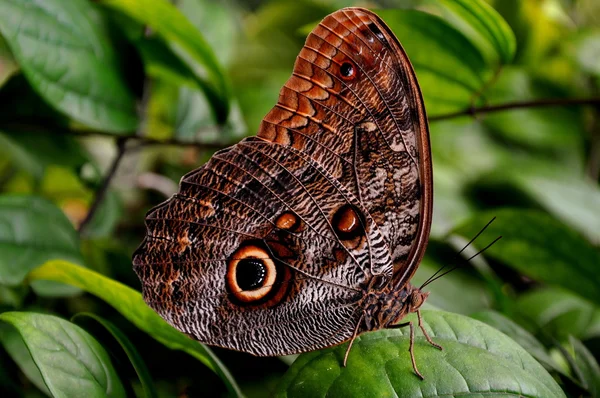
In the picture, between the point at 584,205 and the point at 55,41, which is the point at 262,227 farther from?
the point at 584,205

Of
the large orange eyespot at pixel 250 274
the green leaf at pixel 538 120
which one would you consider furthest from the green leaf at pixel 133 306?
the green leaf at pixel 538 120

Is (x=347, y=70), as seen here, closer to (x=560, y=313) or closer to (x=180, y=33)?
(x=180, y=33)

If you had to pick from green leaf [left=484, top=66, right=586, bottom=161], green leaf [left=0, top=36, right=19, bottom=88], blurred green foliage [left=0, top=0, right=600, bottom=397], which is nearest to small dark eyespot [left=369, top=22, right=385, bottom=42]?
blurred green foliage [left=0, top=0, right=600, bottom=397]

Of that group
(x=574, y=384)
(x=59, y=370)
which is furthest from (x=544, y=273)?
(x=59, y=370)

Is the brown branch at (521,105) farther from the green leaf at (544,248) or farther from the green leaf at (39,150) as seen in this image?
the green leaf at (39,150)

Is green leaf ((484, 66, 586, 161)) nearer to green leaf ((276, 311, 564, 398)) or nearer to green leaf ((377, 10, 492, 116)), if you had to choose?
green leaf ((377, 10, 492, 116))

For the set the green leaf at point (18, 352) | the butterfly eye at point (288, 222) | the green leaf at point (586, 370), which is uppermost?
the butterfly eye at point (288, 222)
